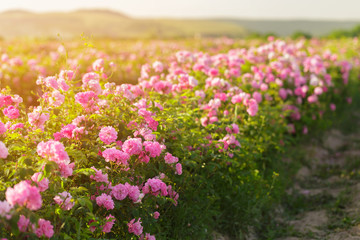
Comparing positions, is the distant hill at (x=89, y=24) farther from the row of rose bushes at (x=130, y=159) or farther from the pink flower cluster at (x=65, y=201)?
the pink flower cluster at (x=65, y=201)

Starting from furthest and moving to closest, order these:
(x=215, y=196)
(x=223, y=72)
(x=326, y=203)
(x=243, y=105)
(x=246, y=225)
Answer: (x=223, y=72) < (x=326, y=203) < (x=243, y=105) < (x=246, y=225) < (x=215, y=196)

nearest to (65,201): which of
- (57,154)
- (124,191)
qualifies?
(57,154)

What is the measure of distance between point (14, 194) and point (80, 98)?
53.6 inches

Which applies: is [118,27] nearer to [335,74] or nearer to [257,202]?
[335,74]

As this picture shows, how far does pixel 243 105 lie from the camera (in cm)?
491

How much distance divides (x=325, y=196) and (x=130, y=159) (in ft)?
11.7

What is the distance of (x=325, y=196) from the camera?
5625 millimetres

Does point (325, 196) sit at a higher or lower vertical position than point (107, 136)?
lower

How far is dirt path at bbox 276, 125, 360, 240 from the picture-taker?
465cm

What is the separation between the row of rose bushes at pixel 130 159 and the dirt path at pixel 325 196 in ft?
1.82

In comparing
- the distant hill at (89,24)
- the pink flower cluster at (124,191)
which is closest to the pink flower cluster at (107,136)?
the pink flower cluster at (124,191)

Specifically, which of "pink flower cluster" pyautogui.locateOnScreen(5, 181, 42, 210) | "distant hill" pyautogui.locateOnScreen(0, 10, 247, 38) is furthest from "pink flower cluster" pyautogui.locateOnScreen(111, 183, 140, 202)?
"distant hill" pyautogui.locateOnScreen(0, 10, 247, 38)

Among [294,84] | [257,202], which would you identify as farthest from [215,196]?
[294,84]

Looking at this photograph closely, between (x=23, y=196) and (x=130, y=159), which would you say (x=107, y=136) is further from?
(x=23, y=196)
